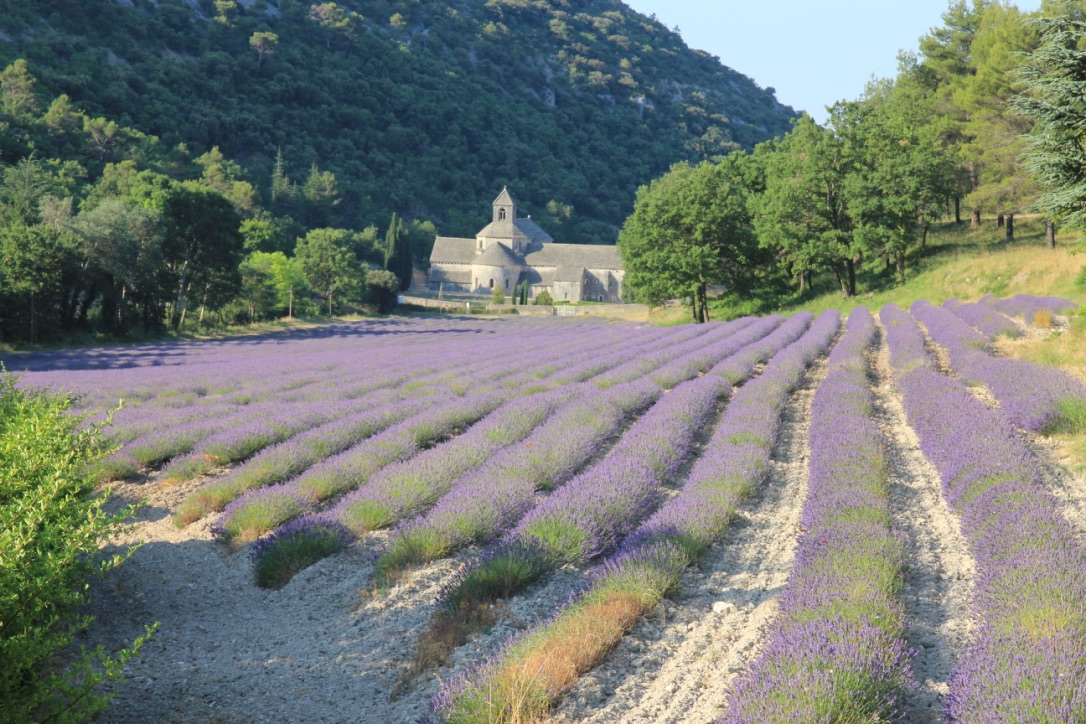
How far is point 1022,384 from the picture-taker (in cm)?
968

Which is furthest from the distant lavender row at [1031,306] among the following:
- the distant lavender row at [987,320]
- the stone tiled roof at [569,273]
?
the stone tiled roof at [569,273]

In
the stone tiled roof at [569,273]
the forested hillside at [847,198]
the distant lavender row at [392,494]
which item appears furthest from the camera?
the stone tiled roof at [569,273]

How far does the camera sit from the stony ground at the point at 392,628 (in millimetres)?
3705

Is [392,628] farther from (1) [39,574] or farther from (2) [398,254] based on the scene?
(2) [398,254]

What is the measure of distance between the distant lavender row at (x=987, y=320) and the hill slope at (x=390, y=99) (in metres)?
77.3

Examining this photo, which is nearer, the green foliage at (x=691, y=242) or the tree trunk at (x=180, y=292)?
the tree trunk at (x=180, y=292)

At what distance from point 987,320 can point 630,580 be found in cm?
1732

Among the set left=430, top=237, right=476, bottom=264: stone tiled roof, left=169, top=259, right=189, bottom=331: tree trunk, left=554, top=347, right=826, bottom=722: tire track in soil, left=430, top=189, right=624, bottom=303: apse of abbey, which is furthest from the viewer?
left=430, top=237, right=476, bottom=264: stone tiled roof

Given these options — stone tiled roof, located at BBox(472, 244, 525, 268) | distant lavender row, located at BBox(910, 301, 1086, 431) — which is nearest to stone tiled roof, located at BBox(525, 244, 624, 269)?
stone tiled roof, located at BBox(472, 244, 525, 268)

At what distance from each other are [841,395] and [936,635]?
6.94m

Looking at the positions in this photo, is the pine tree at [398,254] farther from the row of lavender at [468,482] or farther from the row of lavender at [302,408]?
the row of lavender at [468,482]

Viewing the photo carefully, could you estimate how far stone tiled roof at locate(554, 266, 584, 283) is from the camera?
290 ft

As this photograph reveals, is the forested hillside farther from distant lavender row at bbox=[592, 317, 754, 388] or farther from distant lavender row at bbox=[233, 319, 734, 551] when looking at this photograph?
distant lavender row at bbox=[233, 319, 734, 551]

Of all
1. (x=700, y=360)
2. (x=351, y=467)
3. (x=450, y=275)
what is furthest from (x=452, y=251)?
(x=351, y=467)
